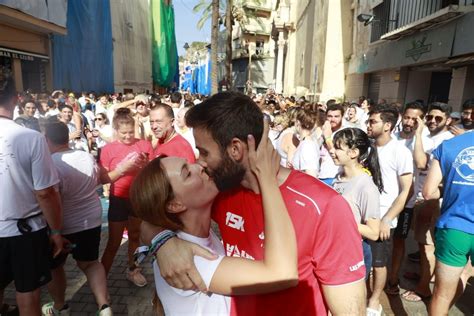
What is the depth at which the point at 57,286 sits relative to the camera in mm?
3189

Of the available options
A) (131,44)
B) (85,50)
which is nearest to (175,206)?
(85,50)

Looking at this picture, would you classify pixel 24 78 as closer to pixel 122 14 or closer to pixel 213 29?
pixel 213 29

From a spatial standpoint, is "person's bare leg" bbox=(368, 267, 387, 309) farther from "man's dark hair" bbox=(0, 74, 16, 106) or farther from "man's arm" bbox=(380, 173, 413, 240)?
"man's dark hair" bbox=(0, 74, 16, 106)

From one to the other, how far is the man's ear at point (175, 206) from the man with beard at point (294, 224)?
12 cm

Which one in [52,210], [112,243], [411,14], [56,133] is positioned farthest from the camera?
[411,14]

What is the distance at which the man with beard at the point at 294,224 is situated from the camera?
1316mm

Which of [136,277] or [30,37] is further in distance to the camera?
[30,37]

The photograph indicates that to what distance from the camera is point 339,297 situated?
133 cm

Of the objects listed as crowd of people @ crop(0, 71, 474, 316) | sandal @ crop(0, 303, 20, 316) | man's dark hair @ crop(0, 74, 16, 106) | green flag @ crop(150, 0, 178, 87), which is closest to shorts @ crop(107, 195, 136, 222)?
crowd of people @ crop(0, 71, 474, 316)

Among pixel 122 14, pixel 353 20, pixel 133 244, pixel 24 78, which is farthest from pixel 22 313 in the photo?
pixel 122 14

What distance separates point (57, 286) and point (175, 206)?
7.88ft

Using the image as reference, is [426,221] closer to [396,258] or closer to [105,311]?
[396,258]

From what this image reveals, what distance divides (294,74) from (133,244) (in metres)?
31.6

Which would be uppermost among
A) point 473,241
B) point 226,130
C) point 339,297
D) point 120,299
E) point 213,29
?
point 213,29
